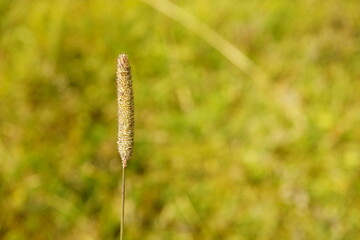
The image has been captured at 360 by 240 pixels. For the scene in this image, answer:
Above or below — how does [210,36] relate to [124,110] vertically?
above

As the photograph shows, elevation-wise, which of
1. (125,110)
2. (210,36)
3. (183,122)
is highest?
(210,36)

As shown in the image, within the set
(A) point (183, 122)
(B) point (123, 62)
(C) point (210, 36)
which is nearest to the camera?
(B) point (123, 62)

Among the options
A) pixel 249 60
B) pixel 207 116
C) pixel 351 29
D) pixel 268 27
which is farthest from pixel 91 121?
pixel 351 29

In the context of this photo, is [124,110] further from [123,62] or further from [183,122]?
[183,122]

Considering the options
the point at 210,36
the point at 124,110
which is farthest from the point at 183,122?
the point at 124,110

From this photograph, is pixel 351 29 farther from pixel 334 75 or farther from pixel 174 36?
pixel 174 36

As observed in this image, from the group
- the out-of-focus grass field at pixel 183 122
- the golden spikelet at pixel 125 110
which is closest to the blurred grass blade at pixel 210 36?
the out-of-focus grass field at pixel 183 122

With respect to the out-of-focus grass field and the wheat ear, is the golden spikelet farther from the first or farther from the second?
the out-of-focus grass field
